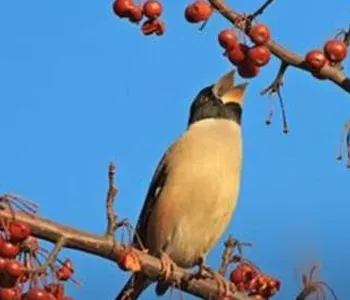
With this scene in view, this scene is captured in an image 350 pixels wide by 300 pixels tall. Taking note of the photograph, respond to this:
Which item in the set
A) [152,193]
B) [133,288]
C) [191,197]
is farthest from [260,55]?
[152,193]

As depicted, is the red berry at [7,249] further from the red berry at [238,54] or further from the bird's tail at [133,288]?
the bird's tail at [133,288]

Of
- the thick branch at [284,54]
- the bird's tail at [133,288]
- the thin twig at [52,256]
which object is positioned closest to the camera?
the thin twig at [52,256]

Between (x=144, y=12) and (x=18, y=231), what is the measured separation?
83 centimetres

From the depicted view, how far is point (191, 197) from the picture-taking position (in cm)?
464

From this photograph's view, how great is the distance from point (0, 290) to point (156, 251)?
209 cm

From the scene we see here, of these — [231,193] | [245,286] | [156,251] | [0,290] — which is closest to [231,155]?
[231,193]

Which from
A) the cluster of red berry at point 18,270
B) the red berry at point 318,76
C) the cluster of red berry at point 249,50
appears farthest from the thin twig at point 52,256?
the red berry at point 318,76

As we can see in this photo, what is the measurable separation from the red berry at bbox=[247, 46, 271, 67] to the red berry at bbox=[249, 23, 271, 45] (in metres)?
0.02

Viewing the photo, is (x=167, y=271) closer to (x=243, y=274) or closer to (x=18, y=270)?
(x=243, y=274)

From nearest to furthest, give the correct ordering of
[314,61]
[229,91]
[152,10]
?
[314,61]
[152,10]
[229,91]

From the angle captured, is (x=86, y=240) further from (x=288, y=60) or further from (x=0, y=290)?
(x=288, y=60)

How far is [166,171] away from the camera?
15.6 feet

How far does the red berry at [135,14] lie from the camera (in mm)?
3102

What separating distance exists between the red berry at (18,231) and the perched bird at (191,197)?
1.94 meters
